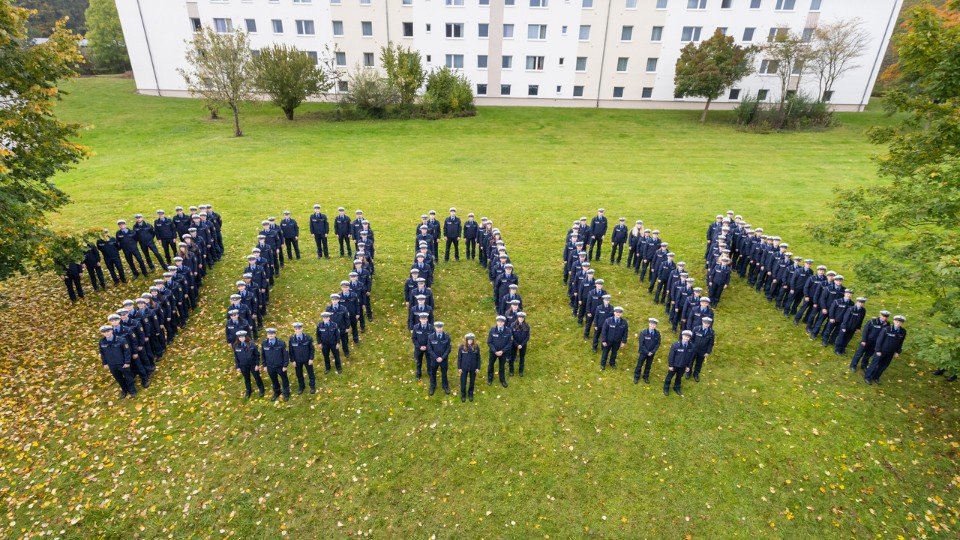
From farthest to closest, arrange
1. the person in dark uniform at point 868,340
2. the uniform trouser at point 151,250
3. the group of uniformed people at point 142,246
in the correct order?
the uniform trouser at point 151,250
the group of uniformed people at point 142,246
the person in dark uniform at point 868,340

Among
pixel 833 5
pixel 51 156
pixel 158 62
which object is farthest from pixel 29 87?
pixel 833 5

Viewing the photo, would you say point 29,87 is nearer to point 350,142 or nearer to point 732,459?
point 732,459

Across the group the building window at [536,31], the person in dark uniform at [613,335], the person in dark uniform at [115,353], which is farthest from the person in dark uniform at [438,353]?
the building window at [536,31]

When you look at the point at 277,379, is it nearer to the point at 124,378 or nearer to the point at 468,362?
the point at 124,378

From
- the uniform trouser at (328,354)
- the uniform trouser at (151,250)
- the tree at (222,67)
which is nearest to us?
the uniform trouser at (328,354)

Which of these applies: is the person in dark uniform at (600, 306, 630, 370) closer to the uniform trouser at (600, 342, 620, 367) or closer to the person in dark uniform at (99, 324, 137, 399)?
the uniform trouser at (600, 342, 620, 367)

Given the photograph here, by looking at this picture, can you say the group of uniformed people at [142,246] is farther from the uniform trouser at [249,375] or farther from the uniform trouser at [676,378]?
the uniform trouser at [676,378]
